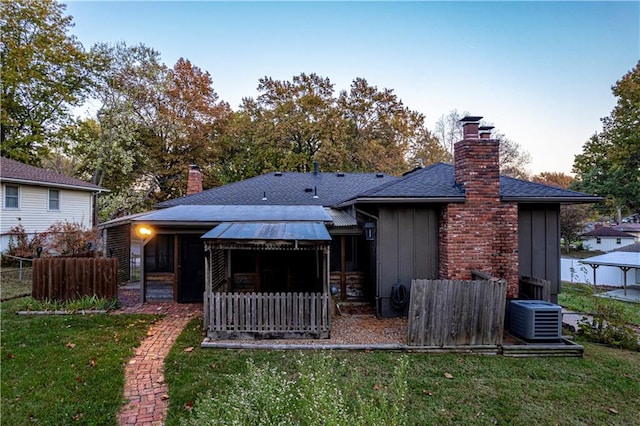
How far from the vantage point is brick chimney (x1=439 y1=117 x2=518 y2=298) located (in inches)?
289

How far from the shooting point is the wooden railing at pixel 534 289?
6.84 meters

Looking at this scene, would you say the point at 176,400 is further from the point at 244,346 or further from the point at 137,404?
the point at 244,346

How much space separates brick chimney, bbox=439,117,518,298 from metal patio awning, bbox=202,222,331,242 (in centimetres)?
307

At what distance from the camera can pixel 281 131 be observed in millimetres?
22281

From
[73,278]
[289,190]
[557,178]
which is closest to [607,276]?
[289,190]

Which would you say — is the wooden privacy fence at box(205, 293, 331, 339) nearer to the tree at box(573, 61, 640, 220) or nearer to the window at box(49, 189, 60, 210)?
the window at box(49, 189, 60, 210)

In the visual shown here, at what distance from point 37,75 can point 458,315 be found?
2773 centimetres

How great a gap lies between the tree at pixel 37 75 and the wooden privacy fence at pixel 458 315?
26495 millimetres

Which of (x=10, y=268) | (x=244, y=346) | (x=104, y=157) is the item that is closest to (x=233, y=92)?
(x=104, y=157)

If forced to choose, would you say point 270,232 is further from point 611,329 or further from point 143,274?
point 611,329

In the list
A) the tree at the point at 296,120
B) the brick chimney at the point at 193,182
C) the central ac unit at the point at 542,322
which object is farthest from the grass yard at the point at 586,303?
the tree at the point at 296,120

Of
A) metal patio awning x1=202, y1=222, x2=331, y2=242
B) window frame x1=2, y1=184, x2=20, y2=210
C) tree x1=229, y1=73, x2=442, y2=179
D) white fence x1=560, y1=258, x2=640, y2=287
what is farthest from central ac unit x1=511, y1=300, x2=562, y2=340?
window frame x1=2, y1=184, x2=20, y2=210

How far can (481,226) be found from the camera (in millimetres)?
7395

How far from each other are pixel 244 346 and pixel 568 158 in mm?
41519
